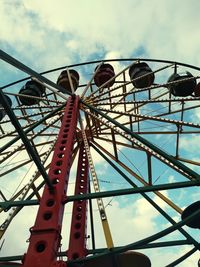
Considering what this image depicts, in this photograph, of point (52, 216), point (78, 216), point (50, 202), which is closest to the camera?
point (52, 216)

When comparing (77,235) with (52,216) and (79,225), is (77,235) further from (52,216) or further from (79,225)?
(52,216)

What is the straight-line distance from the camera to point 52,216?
17.1 ft

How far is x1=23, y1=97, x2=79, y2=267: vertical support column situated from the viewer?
458 centimetres

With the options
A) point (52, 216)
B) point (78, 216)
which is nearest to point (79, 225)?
point (78, 216)

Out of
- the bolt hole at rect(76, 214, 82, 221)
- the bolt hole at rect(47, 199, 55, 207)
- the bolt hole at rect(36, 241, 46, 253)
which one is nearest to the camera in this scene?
the bolt hole at rect(36, 241, 46, 253)

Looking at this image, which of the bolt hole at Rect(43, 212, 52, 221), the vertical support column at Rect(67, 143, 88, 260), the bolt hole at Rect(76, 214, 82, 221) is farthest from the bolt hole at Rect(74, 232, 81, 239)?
the bolt hole at Rect(43, 212, 52, 221)

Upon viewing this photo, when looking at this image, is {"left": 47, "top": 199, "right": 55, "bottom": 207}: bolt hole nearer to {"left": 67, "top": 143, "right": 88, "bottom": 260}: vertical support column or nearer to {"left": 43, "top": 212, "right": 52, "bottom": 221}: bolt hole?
{"left": 43, "top": 212, "right": 52, "bottom": 221}: bolt hole

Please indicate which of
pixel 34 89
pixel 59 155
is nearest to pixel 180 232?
pixel 59 155

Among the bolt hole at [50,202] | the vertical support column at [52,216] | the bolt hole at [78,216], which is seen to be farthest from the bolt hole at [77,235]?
the bolt hole at [50,202]

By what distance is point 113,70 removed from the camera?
16.2 m

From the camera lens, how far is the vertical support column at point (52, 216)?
458 centimetres

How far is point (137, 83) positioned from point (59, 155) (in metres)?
9.07

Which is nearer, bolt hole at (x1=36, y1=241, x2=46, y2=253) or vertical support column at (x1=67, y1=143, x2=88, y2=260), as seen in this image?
bolt hole at (x1=36, y1=241, x2=46, y2=253)

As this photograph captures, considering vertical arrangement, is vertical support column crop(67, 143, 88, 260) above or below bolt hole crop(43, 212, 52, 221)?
above
